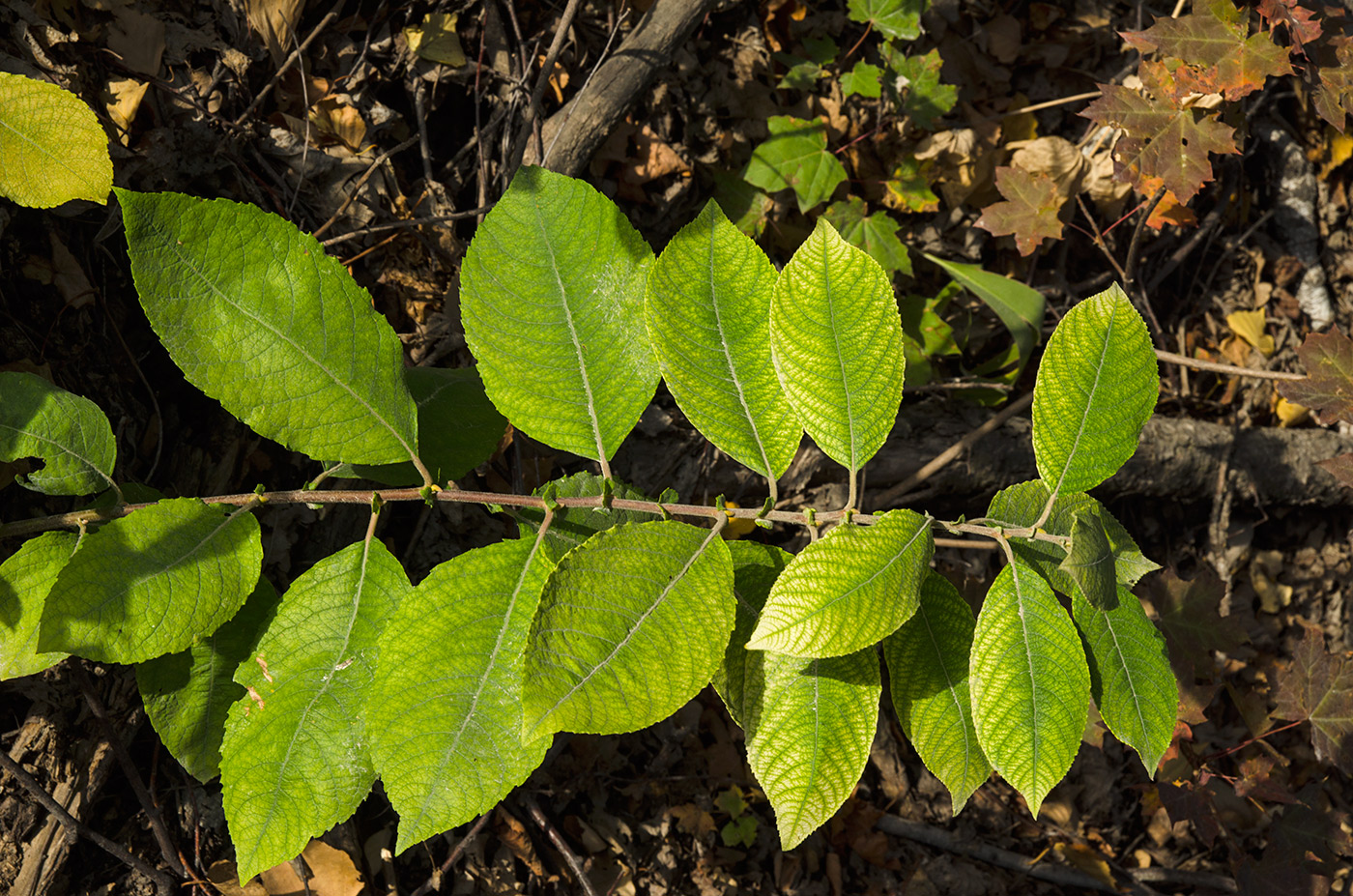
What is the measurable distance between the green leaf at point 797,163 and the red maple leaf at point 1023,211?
0.58m

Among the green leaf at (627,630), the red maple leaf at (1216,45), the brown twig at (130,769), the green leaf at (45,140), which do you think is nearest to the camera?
the green leaf at (627,630)

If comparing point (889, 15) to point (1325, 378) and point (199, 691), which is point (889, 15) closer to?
point (1325, 378)

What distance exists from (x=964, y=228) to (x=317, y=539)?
2.51 meters

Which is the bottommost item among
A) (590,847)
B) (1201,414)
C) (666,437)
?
(590,847)

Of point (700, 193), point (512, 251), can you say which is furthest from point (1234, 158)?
→ point (512, 251)

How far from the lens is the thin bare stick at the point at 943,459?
2492 millimetres

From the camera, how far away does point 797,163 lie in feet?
8.77

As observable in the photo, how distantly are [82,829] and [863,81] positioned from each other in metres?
3.00

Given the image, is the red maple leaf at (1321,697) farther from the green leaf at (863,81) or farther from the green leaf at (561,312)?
the green leaf at (561,312)

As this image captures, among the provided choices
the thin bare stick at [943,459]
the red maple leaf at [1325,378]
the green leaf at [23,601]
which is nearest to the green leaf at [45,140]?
the green leaf at [23,601]

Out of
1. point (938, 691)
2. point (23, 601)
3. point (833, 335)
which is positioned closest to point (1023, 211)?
point (833, 335)

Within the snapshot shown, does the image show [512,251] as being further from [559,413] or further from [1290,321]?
[1290,321]

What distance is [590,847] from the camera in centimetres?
225

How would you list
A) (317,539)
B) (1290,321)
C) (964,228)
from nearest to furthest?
(317,539)
(964,228)
(1290,321)
